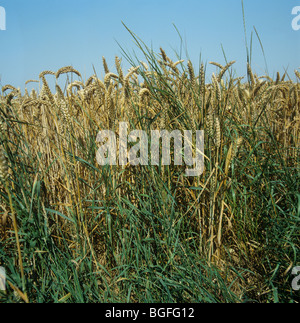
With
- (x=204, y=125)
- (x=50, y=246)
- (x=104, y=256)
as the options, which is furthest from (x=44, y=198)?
(x=204, y=125)

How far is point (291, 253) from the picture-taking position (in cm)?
131

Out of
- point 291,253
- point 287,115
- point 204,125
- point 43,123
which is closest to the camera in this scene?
point 291,253

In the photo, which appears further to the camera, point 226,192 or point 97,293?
point 226,192

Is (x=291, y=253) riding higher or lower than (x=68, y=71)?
lower

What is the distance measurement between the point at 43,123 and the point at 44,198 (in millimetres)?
536

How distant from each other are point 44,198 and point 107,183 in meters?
0.31

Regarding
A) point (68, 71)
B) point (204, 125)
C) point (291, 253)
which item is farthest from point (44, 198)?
point (291, 253)

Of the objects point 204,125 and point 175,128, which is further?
point 175,128

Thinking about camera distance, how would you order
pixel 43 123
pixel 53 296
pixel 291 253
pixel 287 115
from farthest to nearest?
1. pixel 287 115
2. pixel 43 123
3. pixel 291 253
4. pixel 53 296

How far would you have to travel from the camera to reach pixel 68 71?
1583 mm

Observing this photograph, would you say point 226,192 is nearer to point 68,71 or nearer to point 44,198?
point 44,198

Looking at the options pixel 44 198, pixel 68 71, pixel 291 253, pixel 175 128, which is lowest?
pixel 291 253

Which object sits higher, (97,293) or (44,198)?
(44,198)
